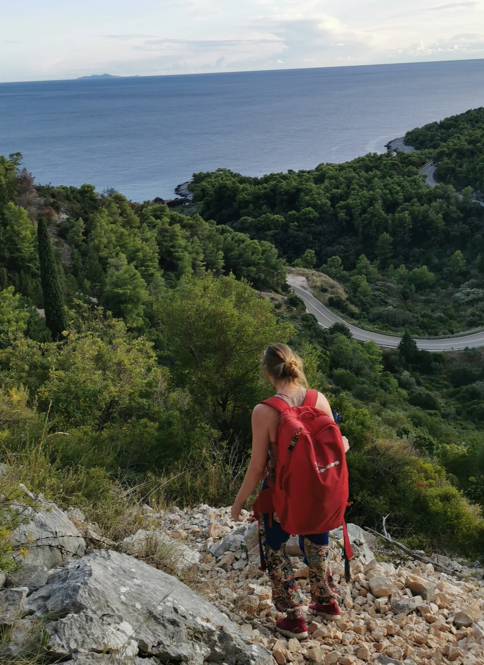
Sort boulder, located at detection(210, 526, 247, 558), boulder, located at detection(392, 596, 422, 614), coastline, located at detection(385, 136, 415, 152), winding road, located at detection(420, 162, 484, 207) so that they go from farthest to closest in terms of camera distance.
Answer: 1. coastline, located at detection(385, 136, 415, 152)
2. winding road, located at detection(420, 162, 484, 207)
3. boulder, located at detection(210, 526, 247, 558)
4. boulder, located at detection(392, 596, 422, 614)

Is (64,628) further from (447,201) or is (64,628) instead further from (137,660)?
(447,201)

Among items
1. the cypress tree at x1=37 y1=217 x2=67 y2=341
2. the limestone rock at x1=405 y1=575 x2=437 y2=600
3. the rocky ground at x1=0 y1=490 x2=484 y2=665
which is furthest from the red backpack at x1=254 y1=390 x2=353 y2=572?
the cypress tree at x1=37 y1=217 x2=67 y2=341

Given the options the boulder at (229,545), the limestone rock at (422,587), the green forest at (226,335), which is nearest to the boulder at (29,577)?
the green forest at (226,335)

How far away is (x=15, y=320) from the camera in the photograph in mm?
23578

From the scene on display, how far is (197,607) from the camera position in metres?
3.29

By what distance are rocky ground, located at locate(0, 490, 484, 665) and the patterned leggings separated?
21cm

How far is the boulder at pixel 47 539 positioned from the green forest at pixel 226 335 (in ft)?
2.05

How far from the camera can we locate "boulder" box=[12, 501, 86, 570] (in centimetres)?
344

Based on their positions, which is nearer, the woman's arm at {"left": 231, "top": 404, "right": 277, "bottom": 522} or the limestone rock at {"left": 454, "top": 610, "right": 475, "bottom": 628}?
the woman's arm at {"left": 231, "top": 404, "right": 277, "bottom": 522}

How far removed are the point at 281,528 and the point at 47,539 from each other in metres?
1.57

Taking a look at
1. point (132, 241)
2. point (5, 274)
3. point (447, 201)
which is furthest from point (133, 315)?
point (447, 201)

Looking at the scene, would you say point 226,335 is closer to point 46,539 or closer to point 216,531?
point 216,531

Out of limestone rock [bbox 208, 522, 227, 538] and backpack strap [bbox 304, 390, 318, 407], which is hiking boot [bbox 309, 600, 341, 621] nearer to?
backpack strap [bbox 304, 390, 318, 407]

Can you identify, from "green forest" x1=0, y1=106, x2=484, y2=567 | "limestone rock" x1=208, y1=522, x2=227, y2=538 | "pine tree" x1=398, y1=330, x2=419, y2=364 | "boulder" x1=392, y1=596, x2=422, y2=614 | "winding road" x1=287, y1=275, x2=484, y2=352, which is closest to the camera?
"boulder" x1=392, y1=596, x2=422, y2=614
